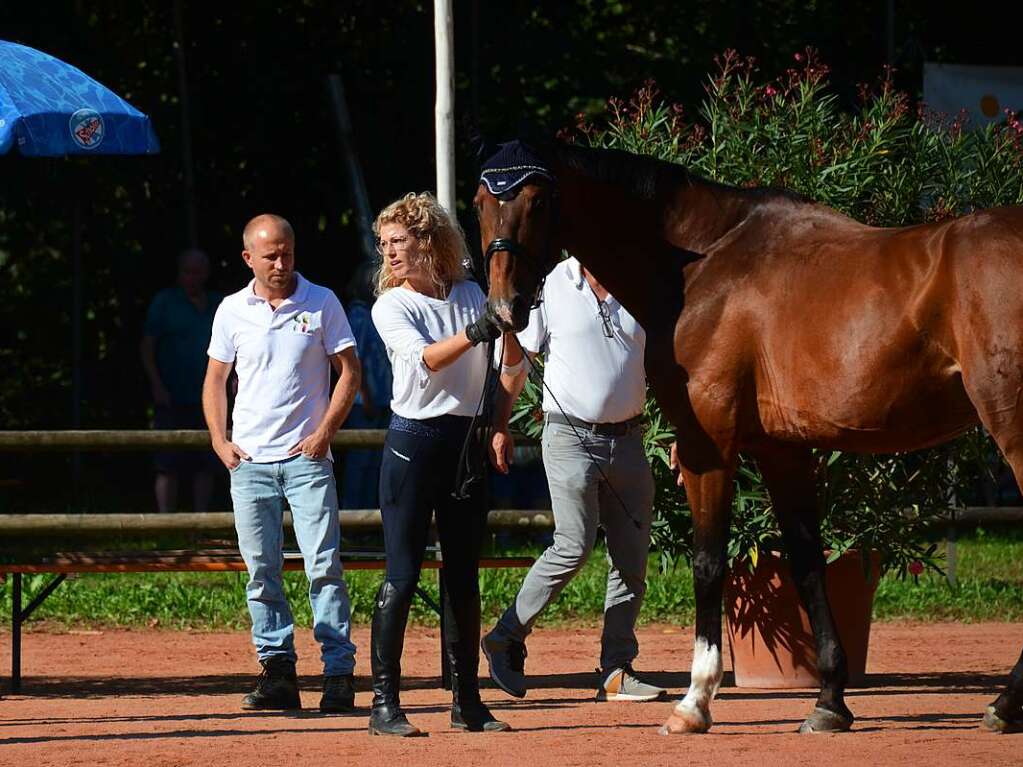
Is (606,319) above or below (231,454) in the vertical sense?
above

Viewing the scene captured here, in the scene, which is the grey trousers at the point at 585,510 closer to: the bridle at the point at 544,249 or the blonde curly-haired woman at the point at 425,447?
the blonde curly-haired woman at the point at 425,447

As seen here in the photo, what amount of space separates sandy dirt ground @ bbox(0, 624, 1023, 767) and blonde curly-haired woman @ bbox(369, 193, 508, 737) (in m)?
0.28

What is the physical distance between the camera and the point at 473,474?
6.07 m

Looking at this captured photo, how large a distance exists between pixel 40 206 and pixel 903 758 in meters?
10.8

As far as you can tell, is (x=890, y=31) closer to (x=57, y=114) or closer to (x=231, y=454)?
(x=231, y=454)

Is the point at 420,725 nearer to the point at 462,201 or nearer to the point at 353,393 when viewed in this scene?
the point at 353,393

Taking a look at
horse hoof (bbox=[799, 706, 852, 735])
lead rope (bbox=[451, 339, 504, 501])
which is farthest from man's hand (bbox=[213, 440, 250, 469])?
horse hoof (bbox=[799, 706, 852, 735])

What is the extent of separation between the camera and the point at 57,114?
669 centimetres

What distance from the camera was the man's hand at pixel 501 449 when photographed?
6.32m

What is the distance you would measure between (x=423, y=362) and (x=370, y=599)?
4407 millimetres

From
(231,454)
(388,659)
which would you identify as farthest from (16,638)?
(388,659)

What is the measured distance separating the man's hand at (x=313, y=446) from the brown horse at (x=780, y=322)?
128 centimetres

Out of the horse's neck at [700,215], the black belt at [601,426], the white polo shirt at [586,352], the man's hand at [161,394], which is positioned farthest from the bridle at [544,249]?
the man's hand at [161,394]

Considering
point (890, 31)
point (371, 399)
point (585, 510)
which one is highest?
point (890, 31)
